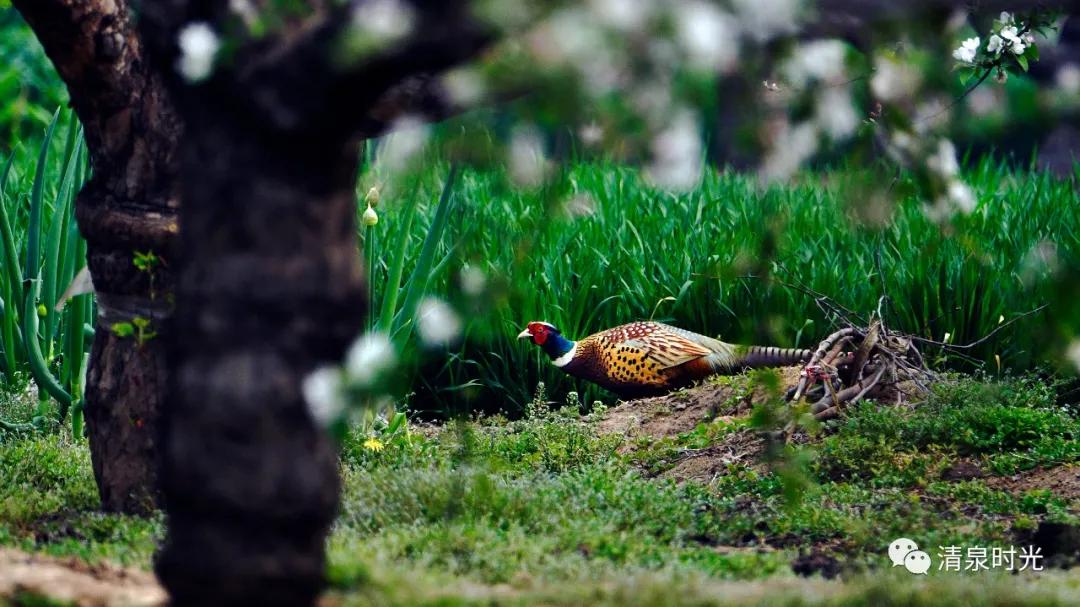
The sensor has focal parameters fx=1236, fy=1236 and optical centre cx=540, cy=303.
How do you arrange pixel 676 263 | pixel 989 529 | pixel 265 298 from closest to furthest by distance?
pixel 265 298
pixel 989 529
pixel 676 263

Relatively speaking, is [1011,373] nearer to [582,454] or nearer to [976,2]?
[582,454]

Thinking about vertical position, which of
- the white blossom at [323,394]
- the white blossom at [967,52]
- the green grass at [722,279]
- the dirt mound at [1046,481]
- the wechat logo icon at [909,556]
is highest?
the white blossom at [967,52]

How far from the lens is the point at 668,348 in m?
5.25

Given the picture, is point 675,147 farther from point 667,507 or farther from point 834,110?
point 667,507

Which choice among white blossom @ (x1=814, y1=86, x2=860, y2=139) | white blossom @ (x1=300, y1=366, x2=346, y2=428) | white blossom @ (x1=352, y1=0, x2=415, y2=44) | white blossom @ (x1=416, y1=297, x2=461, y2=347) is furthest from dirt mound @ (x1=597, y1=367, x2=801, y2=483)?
white blossom @ (x1=352, y1=0, x2=415, y2=44)

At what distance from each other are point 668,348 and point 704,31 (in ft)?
10.9

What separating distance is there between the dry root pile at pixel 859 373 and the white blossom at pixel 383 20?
3.01 m

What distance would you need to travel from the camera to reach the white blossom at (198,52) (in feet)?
6.97

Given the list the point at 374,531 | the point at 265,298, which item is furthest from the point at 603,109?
the point at 374,531

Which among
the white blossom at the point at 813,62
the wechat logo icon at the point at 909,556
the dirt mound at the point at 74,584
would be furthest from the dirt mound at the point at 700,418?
the dirt mound at the point at 74,584

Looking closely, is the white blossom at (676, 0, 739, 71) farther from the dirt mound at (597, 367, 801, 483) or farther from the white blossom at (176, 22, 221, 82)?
the dirt mound at (597, 367, 801, 483)

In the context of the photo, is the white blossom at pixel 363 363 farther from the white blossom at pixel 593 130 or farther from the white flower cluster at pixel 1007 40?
the white flower cluster at pixel 1007 40

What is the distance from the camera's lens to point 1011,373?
522 centimetres

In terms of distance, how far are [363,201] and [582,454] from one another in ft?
5.30
